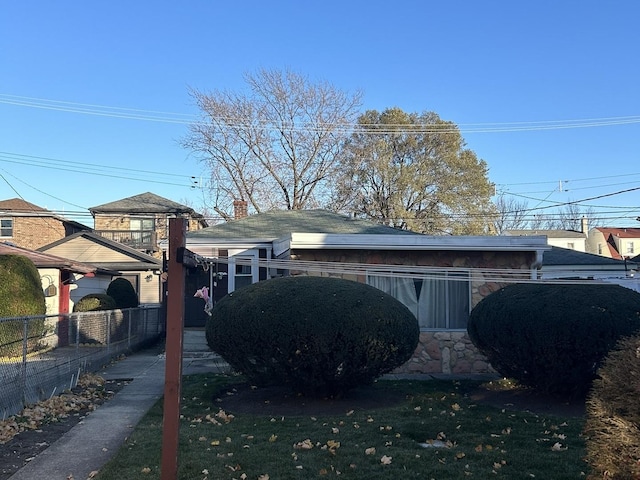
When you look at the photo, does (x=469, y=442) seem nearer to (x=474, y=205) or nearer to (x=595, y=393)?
(x=595, y=393)

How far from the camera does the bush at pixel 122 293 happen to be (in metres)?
22.4

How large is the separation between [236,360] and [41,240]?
29.7 metres

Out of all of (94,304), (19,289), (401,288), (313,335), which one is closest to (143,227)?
(94,304)

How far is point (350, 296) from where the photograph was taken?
8.20m

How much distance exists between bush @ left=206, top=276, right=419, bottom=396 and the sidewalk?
5.26 ft

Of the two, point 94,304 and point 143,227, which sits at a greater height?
point 143,227

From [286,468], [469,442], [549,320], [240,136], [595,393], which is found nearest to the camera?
[595,393]

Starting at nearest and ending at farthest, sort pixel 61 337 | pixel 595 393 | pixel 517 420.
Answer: pixel 595 393
pixel 517 420
pixel 61 337

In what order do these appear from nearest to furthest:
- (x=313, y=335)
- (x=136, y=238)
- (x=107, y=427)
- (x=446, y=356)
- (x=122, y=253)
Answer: (x=107, y=427), (x=313, y=335), (x=446, y=356), (x=122, y=253), (x=136, y=238)

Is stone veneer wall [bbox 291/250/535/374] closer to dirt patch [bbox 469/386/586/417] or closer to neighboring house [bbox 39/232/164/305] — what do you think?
dirt patch [bbox 469/386/586/417]

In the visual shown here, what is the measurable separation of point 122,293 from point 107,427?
630 inches

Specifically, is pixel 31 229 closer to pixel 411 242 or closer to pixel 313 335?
pixel 411 242

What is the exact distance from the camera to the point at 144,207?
37688 millimetres

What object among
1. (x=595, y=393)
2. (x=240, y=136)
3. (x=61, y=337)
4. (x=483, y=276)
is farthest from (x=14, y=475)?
(x=240, y=136)
